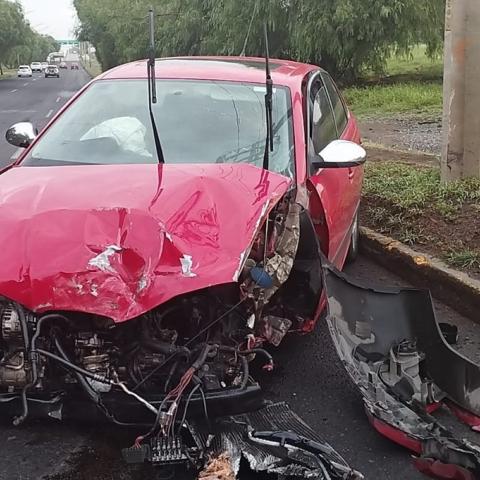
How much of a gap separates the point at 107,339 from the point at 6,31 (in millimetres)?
82493

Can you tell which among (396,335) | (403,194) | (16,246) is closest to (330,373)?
(396,335)

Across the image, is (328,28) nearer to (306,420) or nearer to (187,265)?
(306,420)

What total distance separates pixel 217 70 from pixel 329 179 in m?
1.13

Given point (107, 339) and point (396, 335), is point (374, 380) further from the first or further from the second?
point (107, 339)

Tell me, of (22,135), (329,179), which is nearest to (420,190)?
(329,179)

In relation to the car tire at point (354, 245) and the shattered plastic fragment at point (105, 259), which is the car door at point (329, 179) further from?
the shattered plastic fragment at point (105, 259)

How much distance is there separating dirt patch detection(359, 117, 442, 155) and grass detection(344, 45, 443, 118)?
1.02 metres

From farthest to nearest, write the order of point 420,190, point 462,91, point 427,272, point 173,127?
point 420,190 → point 462,91 → point 427,272 → point 173,127

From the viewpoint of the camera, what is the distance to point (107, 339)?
3039 mm

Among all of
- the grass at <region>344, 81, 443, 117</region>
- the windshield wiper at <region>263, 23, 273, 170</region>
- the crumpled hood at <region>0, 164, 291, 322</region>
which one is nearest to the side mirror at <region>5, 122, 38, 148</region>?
the crumpled hood at <region>0, 164, 291, 322</region>

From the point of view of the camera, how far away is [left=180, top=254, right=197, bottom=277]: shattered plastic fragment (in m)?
2.93

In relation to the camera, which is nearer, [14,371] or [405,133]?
[14,371]

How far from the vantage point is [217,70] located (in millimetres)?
4879

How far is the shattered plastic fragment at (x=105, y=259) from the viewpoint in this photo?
291cm
